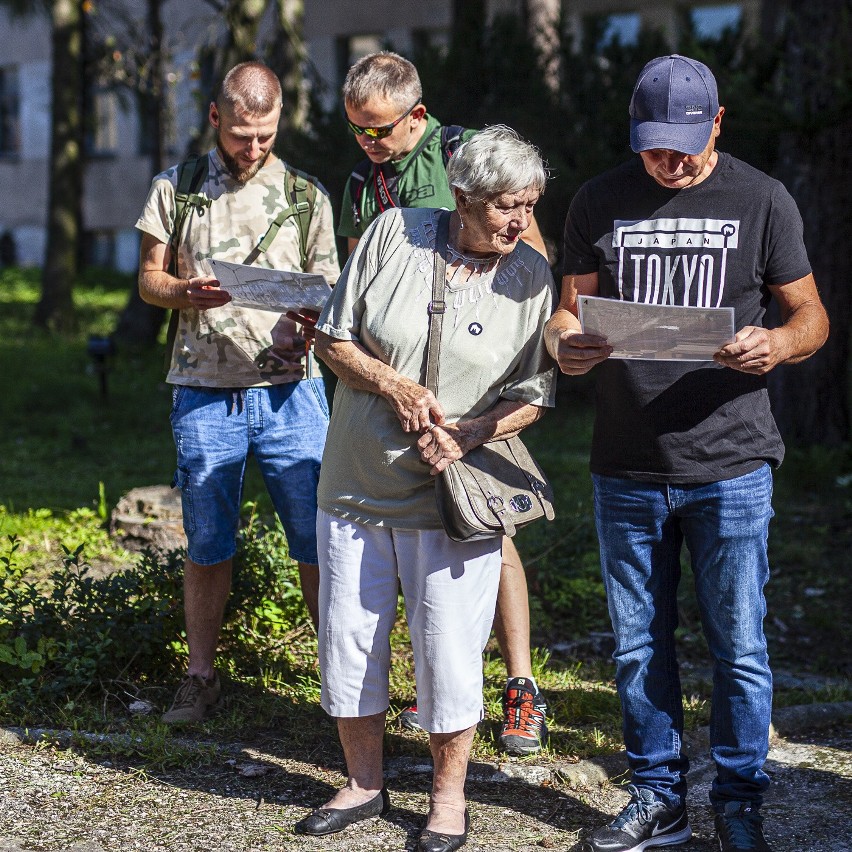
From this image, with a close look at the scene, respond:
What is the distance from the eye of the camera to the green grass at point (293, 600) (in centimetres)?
436

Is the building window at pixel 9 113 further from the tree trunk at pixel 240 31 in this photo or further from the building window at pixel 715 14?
the tree trunk at pixel 240 31

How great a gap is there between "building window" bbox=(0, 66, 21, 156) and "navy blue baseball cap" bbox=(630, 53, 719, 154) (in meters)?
26.2

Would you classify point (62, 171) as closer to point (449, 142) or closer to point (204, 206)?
point (204, 206)

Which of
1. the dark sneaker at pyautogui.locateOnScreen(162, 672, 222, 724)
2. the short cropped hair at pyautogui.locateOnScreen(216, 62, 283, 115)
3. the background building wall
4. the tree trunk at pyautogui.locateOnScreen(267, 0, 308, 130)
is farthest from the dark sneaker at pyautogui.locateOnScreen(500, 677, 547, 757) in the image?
the background building wall

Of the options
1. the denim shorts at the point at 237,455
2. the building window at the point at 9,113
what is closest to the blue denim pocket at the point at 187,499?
the denim shorts at the point at 237,455

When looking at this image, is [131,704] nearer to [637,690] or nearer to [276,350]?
[276,350]

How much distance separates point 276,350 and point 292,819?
1544 millimetres

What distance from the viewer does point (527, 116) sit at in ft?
33.6

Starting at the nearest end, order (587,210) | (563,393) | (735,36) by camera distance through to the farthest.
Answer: (587,210) < (735,36) < (563,393)

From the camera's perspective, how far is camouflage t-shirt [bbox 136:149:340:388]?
163 inches

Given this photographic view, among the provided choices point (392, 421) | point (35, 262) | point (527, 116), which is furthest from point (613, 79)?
point (35, 262)

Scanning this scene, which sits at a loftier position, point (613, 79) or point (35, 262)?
point (613, 79)

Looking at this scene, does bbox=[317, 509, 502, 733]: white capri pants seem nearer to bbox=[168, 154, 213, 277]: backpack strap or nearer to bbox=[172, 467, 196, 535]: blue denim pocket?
bbox=[172, 467, 196, 535]: blue denim pocket

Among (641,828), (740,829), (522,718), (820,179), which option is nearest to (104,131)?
(820,179)
